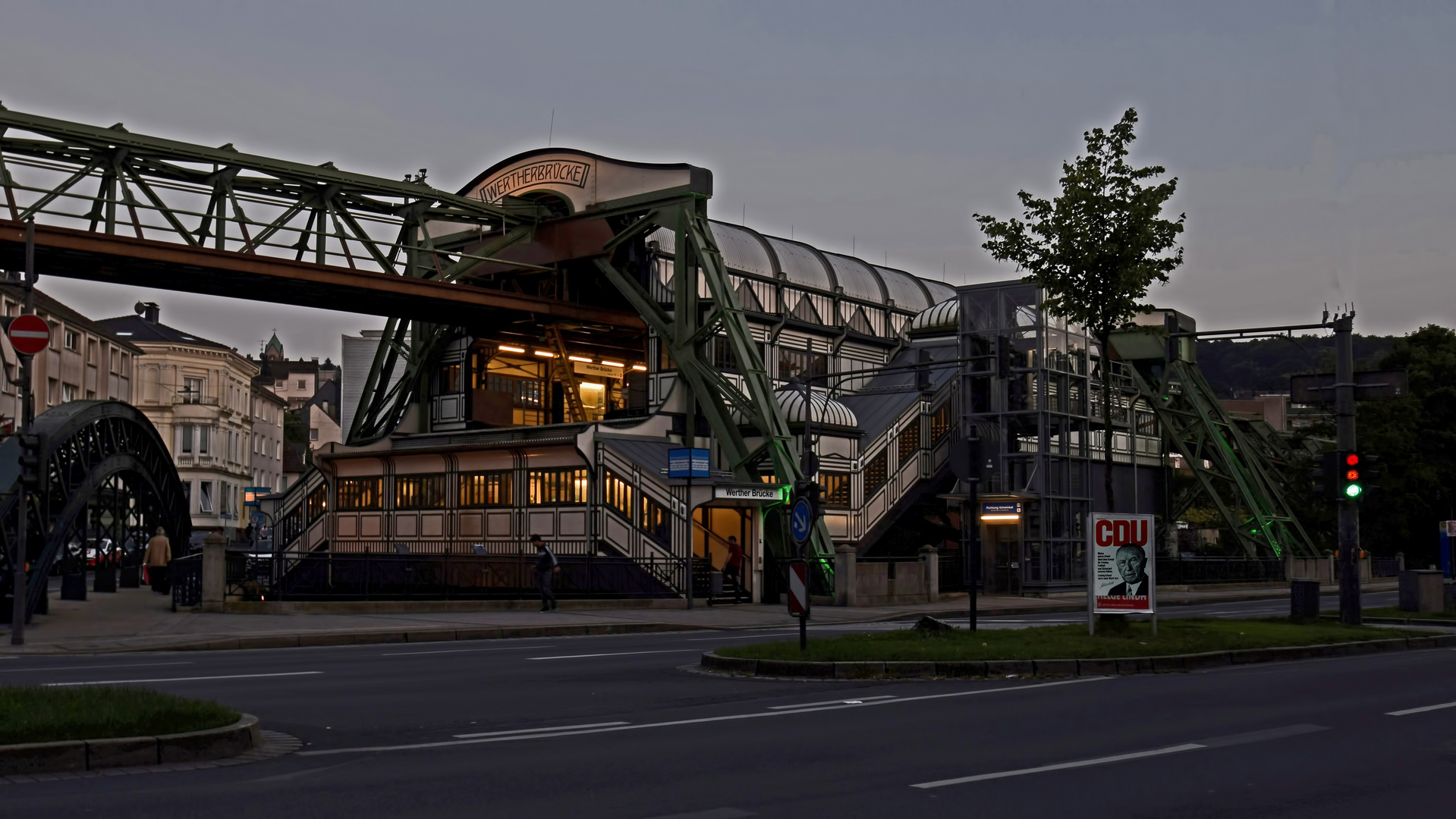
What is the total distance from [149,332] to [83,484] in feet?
223

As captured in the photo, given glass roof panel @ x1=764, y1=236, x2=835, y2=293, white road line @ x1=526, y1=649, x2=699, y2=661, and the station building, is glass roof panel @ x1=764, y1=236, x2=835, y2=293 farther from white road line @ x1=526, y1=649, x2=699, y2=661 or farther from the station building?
white road line @ x1=526, y1=649, x2=699, y2=661

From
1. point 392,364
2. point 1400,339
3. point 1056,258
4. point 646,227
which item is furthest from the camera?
point 1400,339

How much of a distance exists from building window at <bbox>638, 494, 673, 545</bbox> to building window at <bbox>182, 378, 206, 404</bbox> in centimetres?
6268

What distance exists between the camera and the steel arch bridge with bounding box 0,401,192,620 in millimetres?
26812

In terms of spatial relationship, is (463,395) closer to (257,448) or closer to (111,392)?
(111,392)

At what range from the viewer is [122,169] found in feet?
126

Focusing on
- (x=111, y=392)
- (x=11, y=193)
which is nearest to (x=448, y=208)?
Answer: (x=11, y=193)

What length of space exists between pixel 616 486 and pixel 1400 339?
1793 inches

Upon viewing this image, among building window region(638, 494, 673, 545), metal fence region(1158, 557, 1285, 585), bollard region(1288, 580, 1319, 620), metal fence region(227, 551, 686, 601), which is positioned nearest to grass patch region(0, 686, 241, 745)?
metal fence region(227, 551, 686, 601)

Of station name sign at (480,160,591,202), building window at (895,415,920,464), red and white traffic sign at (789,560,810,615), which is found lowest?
red and white traffic sign at (789,560,810,615)

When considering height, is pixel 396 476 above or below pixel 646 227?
below

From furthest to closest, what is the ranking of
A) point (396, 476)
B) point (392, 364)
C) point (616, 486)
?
point (392, 364), point (396, 476), point (616, 486)

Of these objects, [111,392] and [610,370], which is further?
[111,392]

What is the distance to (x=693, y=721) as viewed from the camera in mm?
13133
